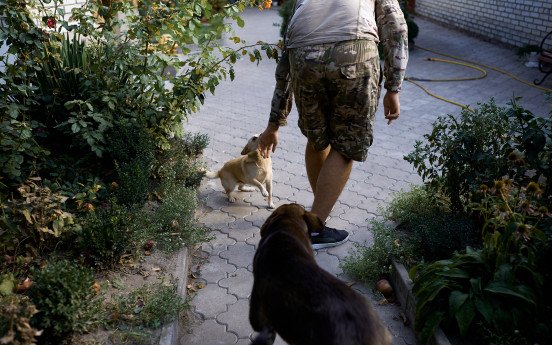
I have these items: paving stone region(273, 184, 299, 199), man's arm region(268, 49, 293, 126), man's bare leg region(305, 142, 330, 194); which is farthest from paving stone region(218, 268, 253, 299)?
paving stone region(273, 184, 299, 199)

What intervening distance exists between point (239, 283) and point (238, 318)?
412 mm

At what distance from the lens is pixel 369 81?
136 inches

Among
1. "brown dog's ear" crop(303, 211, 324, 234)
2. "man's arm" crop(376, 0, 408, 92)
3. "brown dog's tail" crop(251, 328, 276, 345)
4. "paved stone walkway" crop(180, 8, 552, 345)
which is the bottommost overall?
"paved stone walkway" crop(180, 8, 552, 345)

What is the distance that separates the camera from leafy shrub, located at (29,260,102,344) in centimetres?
259

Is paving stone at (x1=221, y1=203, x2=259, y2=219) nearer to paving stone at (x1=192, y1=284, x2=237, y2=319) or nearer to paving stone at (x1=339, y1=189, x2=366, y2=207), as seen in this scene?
paving stone at (x1=339, y1=189, x2=366, y2=207)

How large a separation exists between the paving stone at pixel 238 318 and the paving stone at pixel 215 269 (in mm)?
354

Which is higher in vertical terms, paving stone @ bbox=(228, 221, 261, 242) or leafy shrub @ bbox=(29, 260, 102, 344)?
leafy shrub @ bbox=(29, 260, 102, 344)

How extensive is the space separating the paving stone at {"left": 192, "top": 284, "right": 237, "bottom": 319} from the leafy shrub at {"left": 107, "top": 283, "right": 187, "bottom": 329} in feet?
0.84

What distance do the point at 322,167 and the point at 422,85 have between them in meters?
6.30

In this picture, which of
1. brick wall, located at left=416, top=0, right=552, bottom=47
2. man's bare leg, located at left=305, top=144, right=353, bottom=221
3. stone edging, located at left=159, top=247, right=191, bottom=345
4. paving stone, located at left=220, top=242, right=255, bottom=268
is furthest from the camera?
brick wall, located at left=416, top=0, right=552, bottom=47

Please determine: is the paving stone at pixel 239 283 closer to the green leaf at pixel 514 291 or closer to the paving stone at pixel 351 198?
the paving stone at pixel 351 198

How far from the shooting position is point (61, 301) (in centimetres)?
260

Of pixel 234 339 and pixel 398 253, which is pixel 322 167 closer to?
pixel 398 253

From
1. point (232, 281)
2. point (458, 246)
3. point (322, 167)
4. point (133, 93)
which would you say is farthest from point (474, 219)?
point (133, 93)
